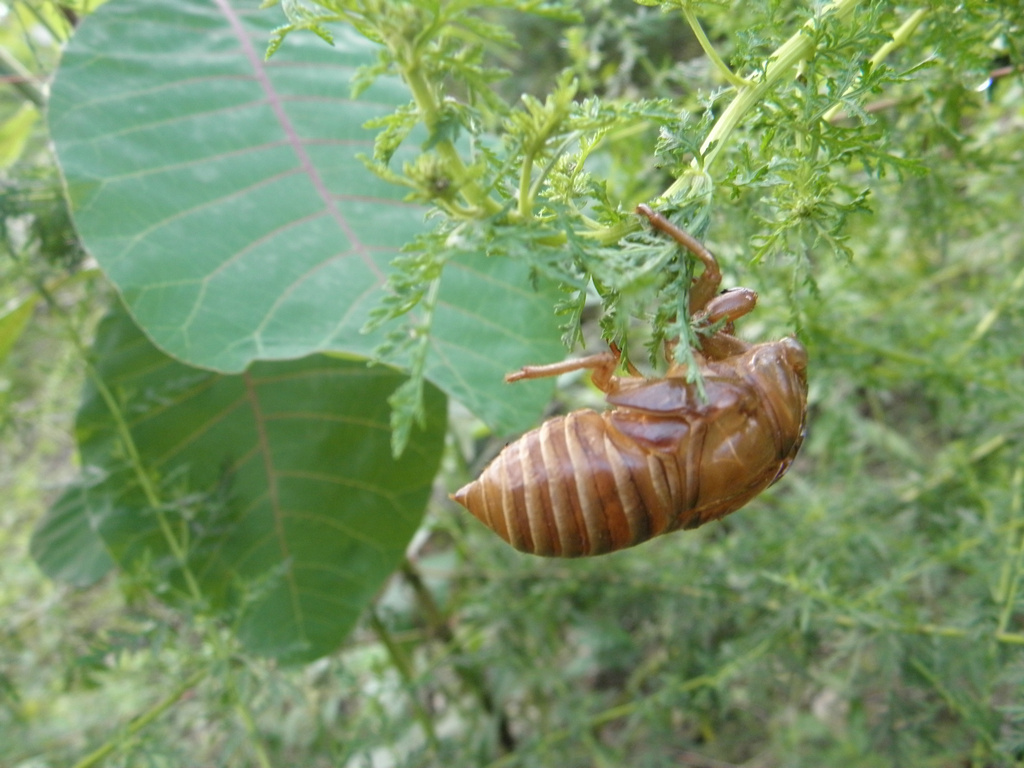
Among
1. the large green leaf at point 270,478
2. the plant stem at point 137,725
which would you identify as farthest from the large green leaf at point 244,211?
the plant stem at point 137,725

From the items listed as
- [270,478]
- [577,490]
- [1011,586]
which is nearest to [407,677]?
[270,478]

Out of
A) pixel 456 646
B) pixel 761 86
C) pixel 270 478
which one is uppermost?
pixel 761 86

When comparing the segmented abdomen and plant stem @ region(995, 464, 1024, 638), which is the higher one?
the segmented abdomen

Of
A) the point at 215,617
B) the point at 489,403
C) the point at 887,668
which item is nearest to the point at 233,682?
the point at 215,617

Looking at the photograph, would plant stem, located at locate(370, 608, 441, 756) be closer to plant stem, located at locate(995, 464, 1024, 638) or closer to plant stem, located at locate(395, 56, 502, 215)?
plant stem, located at locate(995, 464, 1024, 638)

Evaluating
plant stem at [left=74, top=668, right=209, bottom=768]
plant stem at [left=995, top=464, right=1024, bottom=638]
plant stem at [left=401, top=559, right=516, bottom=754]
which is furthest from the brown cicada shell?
plant stem at [left=401, top=559, right=516, bottom=754]

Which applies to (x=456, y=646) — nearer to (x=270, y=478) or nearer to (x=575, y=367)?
(x=270, y=478)
